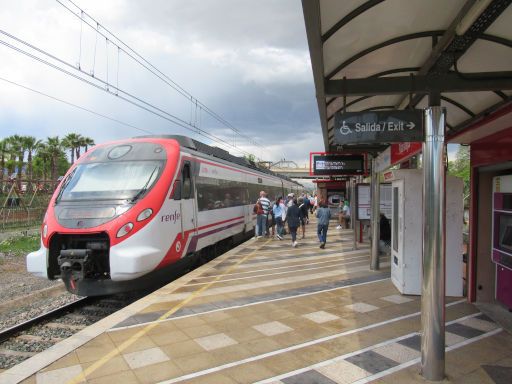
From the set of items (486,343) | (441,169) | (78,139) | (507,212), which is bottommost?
(486,343)

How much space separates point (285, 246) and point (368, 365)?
28.6ft

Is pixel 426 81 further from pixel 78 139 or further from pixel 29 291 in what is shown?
pixel 78 139

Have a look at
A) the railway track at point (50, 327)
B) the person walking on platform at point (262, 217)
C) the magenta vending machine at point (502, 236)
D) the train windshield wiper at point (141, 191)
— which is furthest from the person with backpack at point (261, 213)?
the magenta vending machine at point (502, 236)

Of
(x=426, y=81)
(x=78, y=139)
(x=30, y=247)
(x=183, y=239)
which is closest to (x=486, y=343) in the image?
(x=426, y=81)

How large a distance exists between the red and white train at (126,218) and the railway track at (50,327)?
0.54 m

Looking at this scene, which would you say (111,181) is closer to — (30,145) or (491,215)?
(491,215)

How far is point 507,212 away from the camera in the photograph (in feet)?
16.9

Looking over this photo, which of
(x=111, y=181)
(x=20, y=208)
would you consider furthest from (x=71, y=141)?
(x=111, y=181)

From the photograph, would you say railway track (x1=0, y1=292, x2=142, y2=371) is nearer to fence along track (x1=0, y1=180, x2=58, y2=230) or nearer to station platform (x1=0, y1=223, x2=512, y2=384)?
station platform (x1=0, y1=223, x2=512, y2=384)

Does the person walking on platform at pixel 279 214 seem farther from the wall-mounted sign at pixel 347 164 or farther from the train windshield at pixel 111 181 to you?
the train windshield at pixel 111 181

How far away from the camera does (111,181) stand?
24.0ft

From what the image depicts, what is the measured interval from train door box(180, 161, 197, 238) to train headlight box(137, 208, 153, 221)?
1138mm

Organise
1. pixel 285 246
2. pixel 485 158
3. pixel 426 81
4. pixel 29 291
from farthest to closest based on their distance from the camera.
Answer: pixel 285 246 < pixel 29 291 < pixel 485 158 < pixel 426 81

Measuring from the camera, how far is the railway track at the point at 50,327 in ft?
17.3
